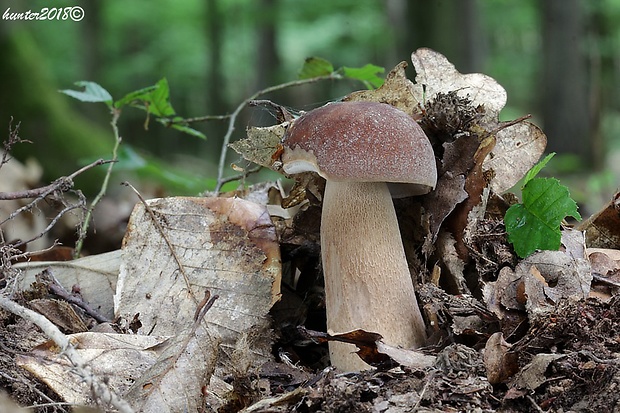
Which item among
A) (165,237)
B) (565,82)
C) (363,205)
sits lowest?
(565,82)

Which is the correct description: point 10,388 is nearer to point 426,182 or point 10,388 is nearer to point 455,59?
point 426,182

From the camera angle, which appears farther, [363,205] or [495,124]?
[495,124]

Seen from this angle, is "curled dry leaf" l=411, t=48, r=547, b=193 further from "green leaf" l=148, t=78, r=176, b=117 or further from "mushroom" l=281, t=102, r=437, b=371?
"green leaf" l=148, t=78, r=176, b=117

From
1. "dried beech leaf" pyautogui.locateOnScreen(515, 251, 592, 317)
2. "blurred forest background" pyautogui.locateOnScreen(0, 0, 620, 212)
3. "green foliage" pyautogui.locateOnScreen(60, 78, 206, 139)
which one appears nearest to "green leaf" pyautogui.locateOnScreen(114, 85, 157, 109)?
"green foliage" pyautogui.locateOnScreen(60, 78, 206, 139)

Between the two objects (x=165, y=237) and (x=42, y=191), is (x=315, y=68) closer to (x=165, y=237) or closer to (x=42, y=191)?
(x=165, y=237)

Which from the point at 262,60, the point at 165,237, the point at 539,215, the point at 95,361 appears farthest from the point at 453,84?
the point at 262,60

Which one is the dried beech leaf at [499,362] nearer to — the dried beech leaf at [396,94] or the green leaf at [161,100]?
the dried beech leaf at [396,94]

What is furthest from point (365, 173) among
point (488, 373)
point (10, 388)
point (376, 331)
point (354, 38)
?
point (354, 38)
